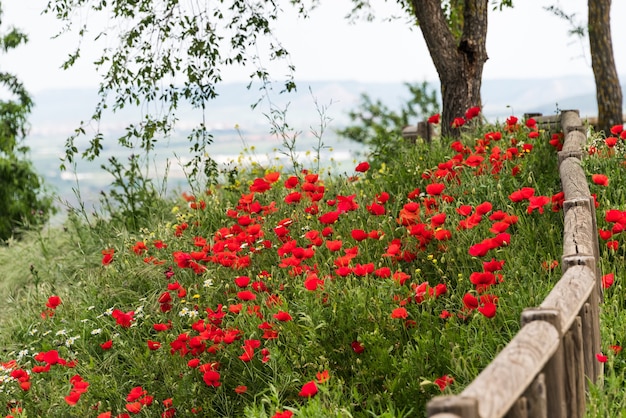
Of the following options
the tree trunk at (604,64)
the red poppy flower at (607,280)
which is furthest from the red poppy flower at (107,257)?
the tree trunk at (604,64)

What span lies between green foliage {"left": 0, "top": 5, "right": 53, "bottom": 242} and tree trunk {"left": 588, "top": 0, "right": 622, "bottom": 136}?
30.2 ft

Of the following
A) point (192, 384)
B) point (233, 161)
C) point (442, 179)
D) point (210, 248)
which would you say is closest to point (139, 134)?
point (233, 161)

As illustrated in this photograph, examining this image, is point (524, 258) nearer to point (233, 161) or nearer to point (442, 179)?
point (442, 179)

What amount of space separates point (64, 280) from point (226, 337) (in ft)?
13.9

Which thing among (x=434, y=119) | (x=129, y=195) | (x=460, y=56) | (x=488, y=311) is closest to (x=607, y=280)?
(x=488, y=311)

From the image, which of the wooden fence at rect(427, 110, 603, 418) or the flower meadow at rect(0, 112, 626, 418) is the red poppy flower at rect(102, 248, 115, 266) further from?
the wooden fence at rect(427, 110, 603, 418)

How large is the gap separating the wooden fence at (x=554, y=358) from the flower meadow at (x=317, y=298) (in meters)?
0.26

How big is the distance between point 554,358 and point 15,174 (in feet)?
42.4

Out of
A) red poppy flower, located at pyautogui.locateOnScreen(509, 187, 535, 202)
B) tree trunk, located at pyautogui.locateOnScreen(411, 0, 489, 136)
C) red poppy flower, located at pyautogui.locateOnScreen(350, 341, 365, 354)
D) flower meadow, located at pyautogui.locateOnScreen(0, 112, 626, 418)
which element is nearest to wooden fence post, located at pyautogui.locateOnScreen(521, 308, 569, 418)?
flower meadow, located at pyautogui.locateOnScreen(0, 112, 626, 418)

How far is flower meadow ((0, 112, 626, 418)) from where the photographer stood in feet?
14.5

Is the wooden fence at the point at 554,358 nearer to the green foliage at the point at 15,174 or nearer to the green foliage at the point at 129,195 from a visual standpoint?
the green foliage at the point at 129,195

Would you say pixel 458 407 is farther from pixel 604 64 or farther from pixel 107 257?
pixel 604 64

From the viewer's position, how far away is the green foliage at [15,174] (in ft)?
46.3

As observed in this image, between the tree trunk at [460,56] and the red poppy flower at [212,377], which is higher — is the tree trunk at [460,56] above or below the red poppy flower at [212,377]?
above
